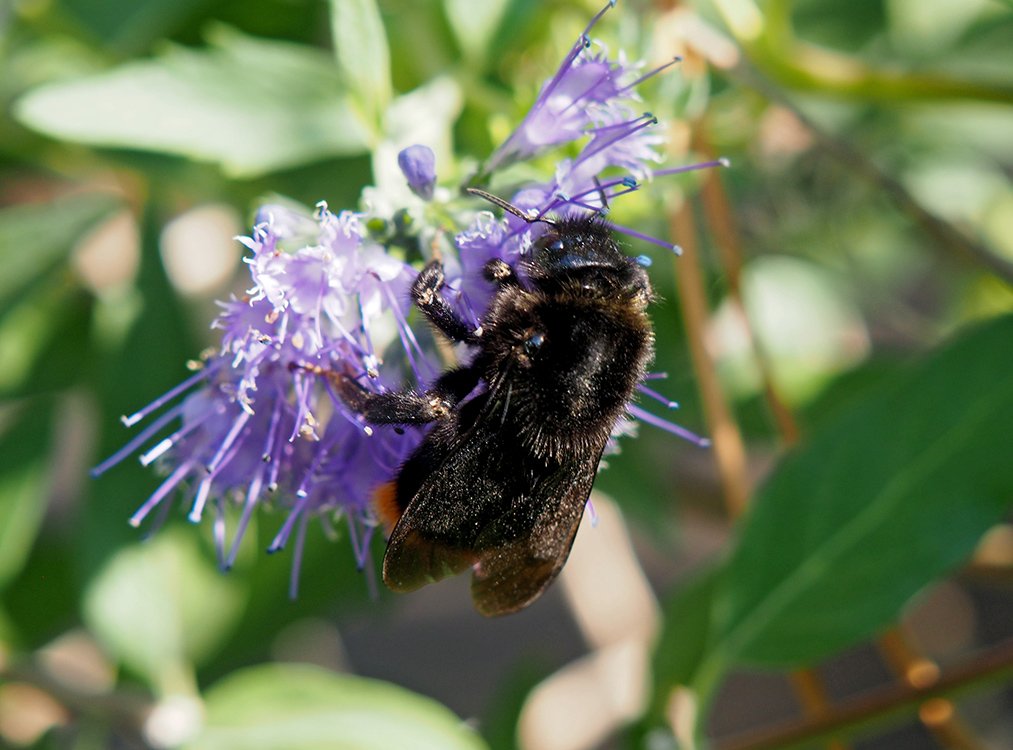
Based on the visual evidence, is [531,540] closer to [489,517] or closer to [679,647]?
[489,517]

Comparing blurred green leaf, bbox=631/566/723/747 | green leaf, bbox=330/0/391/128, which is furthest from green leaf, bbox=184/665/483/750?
green leaf, bbox=330/0/391/128

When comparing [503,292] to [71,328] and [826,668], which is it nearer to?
[71,328]

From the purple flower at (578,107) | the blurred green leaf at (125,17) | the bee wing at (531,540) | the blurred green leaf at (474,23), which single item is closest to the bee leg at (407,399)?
the bee wing at (531,540)

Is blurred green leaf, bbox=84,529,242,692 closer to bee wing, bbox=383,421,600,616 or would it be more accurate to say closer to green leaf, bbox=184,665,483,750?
green leaf, bbox=184,665,483,750

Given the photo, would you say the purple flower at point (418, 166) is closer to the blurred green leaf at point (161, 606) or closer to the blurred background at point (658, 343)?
the blurred background at point (658, 343)

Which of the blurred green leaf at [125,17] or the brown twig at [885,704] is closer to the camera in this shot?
the brown twig at [885,704]

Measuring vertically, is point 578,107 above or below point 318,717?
above

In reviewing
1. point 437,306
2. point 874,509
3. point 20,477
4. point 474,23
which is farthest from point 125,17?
point 874,509
